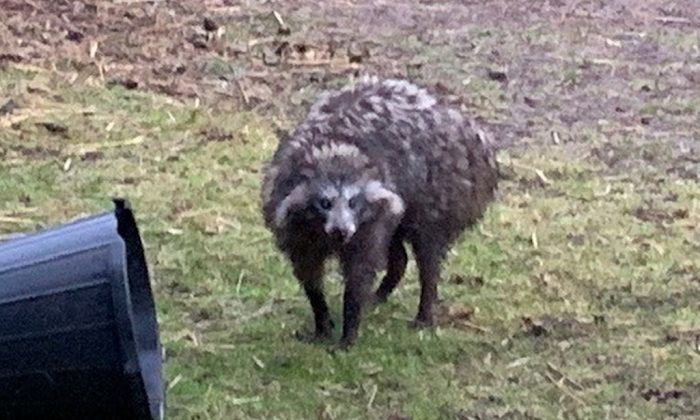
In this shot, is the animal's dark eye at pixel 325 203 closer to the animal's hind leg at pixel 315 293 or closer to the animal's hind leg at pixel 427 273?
the animal's hind leg at pixel 315 293

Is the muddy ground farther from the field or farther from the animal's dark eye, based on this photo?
the animal's dark eye

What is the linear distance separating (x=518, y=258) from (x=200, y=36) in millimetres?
4215

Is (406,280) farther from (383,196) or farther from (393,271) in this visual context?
(383,196)

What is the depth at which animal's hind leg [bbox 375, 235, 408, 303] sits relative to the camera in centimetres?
593

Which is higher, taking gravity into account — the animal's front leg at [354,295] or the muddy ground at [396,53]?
the animal's front leg at [354,295]

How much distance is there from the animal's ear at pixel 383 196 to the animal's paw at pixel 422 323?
42 centimetres

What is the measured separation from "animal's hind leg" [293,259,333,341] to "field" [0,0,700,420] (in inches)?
4.1

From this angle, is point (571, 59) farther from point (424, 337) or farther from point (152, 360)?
point (152, 360)

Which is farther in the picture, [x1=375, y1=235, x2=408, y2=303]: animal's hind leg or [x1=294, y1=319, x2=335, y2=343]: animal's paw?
[x1=375, y1=235, x2=408, y2=303]: animal's hind leg

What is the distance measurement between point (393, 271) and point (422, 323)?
1.10 feet

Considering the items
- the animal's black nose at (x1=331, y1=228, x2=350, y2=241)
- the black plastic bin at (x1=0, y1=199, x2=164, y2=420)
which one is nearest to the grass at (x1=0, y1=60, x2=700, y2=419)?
the animal's black nose at (x1=331, y1=228, x2=350, y2=241)

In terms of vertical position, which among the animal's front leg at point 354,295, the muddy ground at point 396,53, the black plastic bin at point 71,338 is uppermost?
the black plastic bin at point 71,338

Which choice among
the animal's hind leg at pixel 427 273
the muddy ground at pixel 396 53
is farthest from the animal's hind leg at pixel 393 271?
the muddy ground at pixel 396 53

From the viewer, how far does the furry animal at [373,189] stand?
5.29 meters
